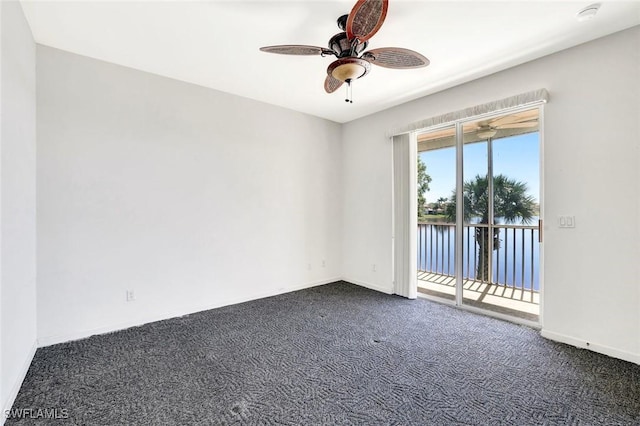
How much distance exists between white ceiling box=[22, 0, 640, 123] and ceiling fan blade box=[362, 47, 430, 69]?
307mm

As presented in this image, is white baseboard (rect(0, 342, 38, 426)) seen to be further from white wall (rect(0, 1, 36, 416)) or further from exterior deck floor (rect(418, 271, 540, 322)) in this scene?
exterior deck floor (rect(418, 271, 540, 322))

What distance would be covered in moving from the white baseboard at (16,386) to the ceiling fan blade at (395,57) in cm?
321

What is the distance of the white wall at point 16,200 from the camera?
66.4 inches

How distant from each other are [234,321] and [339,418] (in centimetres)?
175

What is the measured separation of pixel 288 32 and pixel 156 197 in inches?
84.0

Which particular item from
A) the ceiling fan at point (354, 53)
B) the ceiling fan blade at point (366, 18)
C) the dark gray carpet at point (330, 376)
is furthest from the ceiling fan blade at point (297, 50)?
the dark gray carpet at point (330, 376)

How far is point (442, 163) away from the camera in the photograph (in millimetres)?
3717

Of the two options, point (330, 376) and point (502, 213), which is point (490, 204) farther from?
point (330, 376)

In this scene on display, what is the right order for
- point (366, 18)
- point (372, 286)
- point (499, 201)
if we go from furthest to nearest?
point (372, 286) → point (499, 201) → point (366, 18)

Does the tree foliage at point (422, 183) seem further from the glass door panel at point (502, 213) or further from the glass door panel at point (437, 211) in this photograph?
the glass door panel at point (502, 213)

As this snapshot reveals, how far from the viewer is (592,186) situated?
7.88ft

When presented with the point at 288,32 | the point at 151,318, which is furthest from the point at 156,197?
the point at 288,32

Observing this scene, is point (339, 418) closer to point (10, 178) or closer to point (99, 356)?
point (99, 356)

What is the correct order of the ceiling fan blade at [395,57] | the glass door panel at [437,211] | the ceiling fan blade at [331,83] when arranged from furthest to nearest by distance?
the glass door panel at [437,211] < the ceiling fan blade at [331,83] < the ceiling fan blade at [395,57]
